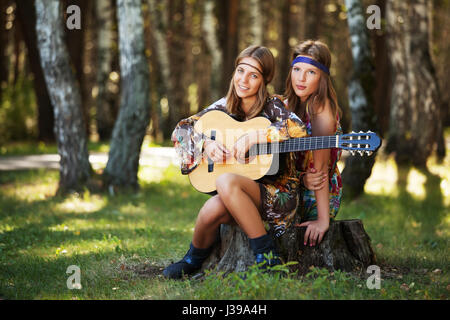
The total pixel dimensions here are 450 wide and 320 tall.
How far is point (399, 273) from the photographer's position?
466 centimetres

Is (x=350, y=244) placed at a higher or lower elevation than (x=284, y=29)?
lower

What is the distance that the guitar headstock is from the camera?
3.64m

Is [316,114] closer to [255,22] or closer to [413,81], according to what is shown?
[413,81]

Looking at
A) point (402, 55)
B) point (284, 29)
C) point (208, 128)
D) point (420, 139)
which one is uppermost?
point (284, 29)

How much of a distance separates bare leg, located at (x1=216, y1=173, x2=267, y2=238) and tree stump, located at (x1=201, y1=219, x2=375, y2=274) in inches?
11.5

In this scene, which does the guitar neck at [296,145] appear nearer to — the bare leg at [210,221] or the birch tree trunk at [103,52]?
the bare leg at [210,221]

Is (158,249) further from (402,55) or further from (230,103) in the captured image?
(402,55)

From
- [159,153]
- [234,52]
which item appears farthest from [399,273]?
[234,52]

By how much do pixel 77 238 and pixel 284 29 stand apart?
15.3 meters

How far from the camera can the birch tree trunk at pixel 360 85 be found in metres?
7.36

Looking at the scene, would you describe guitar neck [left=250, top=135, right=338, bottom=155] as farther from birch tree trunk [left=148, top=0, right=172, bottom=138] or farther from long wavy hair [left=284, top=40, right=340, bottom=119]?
birch tree trunk [left=148, top=0, right=172, bottom=138]

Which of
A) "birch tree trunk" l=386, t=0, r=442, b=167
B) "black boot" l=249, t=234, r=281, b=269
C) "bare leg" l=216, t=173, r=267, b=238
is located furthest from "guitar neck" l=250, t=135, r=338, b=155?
"birch tree trunk" l=386, t=0, r=442, b=167

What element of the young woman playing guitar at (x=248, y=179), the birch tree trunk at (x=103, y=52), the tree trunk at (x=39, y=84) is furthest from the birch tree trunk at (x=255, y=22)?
the young woman playing guitar at (x=248, y=179)

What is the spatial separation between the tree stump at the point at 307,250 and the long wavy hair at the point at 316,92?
36.0 inches
